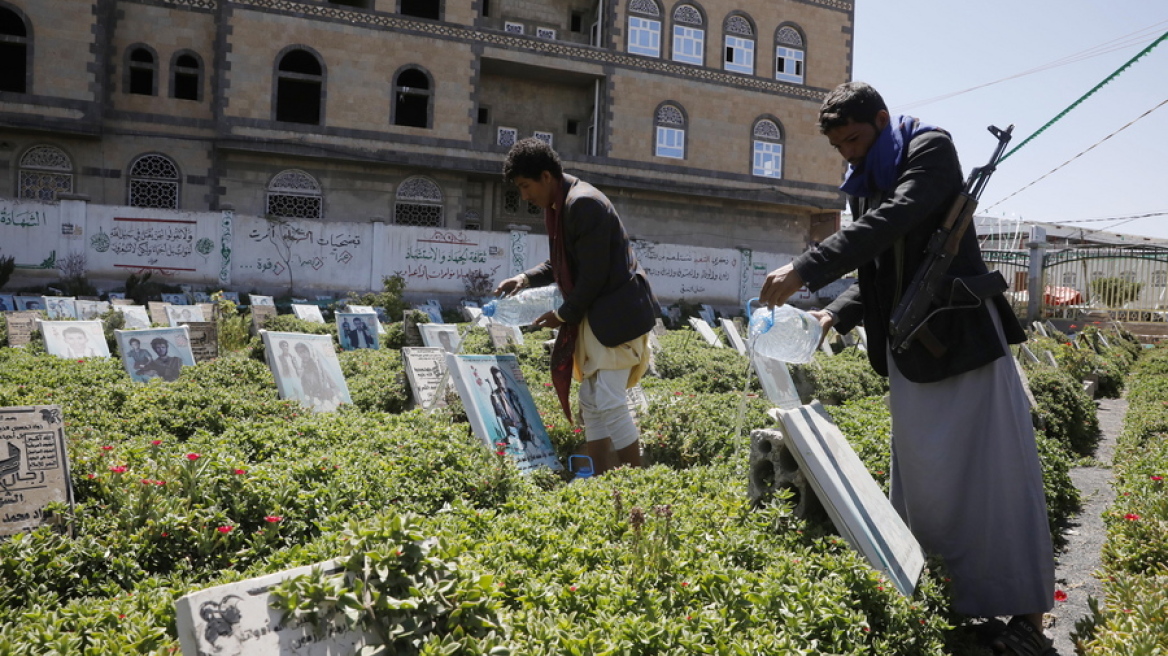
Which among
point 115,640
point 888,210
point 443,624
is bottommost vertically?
point 115,640

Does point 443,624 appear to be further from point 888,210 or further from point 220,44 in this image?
point 220,44

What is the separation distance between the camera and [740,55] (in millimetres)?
27766

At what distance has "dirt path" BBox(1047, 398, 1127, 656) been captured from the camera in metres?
3.20

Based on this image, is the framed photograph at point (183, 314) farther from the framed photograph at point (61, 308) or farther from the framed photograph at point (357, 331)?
the framed photograph at point (357, 331)

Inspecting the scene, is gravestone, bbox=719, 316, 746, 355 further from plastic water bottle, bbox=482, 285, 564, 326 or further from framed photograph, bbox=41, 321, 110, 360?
framed photograph, bbox=41, 321, 110, 360

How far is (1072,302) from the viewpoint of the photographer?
22312 millimetres

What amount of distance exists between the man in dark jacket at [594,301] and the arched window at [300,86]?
20.4 m

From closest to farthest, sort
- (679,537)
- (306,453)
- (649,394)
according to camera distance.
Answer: (679,537) < (306,453) < (649,394)

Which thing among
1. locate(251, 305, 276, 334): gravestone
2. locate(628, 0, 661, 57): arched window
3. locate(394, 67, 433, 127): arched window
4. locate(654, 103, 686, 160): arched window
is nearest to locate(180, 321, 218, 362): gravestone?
locate(251, 305, 276, 334): gravestone

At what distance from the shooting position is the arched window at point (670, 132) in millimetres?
26594

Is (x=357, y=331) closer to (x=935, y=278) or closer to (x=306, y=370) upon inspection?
(x=306, y=370)

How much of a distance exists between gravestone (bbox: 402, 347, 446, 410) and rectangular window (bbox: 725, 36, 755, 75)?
77.3ft

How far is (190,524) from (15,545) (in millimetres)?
538

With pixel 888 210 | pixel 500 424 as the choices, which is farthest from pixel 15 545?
pixel 888 210
